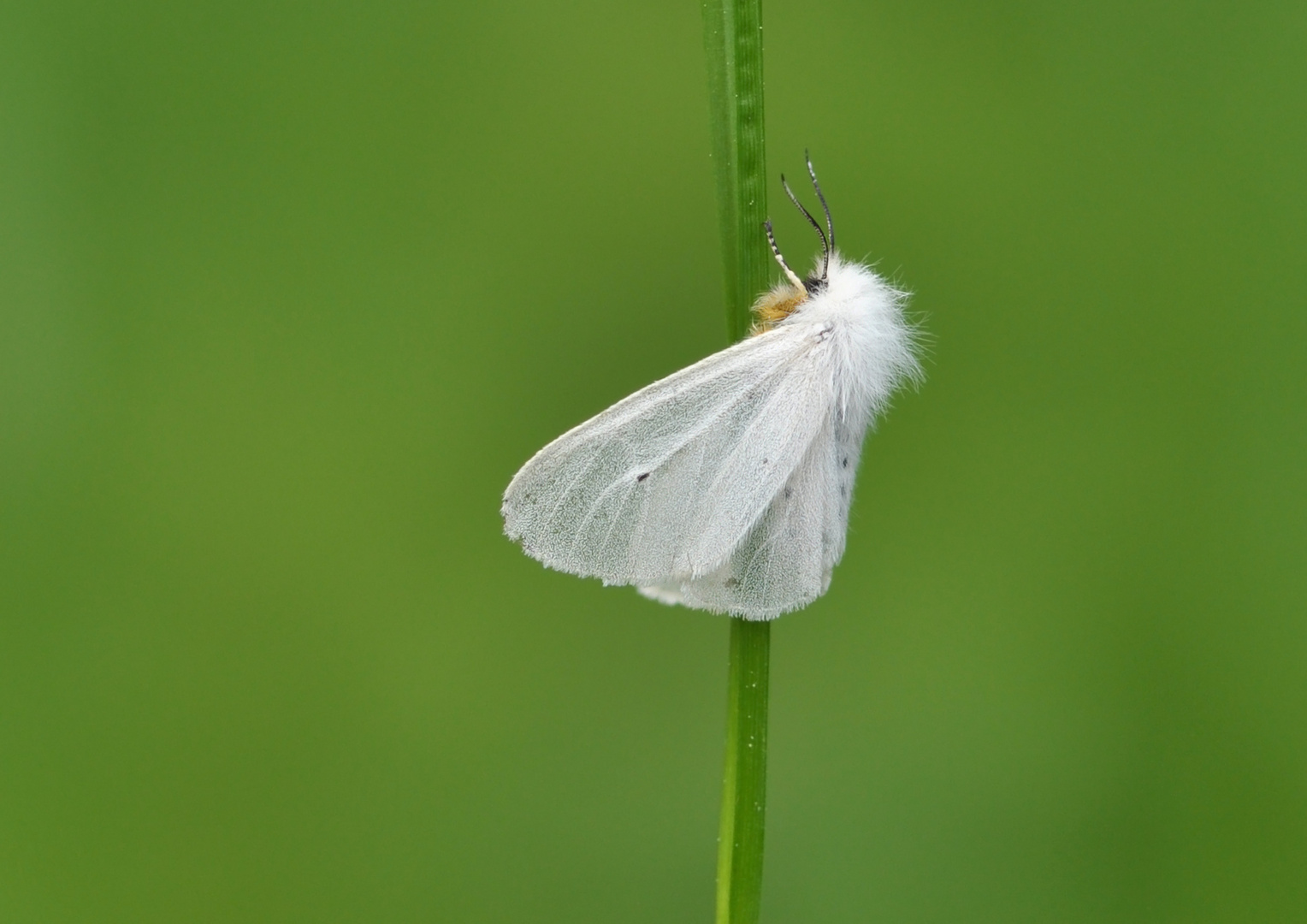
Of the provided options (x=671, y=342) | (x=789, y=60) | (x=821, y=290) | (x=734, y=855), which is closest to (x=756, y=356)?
(x=821, y=290)

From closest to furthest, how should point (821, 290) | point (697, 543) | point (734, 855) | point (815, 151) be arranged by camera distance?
point (734, 855), point (697, 543), point (821, 290), point (815, 151)

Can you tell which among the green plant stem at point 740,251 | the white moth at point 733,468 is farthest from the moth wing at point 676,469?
the green plant stem at point 740,251

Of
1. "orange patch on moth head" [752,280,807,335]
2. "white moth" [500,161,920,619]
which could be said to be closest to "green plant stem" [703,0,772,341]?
"white moth" [500,161,920,619]

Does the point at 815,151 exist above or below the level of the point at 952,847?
above

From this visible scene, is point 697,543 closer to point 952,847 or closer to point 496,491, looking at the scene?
point 496,491

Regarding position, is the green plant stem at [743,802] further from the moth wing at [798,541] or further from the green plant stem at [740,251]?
the moth wing at [798,541]

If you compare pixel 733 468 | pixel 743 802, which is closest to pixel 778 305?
pixel 733 468
